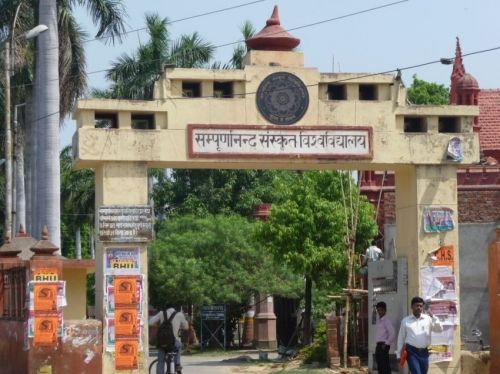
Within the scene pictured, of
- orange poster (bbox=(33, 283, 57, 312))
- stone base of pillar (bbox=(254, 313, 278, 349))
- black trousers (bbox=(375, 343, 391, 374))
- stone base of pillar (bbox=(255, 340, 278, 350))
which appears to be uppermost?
orange poster (bbox=(33, 283, 57, 312))

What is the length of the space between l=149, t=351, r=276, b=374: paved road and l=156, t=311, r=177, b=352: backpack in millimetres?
5996

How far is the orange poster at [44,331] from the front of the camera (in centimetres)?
2033

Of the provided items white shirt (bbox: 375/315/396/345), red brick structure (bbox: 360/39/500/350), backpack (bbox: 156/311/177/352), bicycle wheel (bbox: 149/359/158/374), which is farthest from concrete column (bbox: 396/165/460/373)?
bicycle wheel (bbox: 149/359/158/374)

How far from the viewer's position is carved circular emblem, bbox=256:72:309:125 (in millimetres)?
21188

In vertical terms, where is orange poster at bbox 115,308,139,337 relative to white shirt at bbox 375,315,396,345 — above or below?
above

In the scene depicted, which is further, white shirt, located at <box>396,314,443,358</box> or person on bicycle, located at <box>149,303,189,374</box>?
person on bicycle, located at <box>149,303,189,374</box>

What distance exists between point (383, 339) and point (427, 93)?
39256 millimetres

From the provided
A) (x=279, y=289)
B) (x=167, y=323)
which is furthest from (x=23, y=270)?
(x=279, y=289)

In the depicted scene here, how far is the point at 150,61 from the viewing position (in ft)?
164

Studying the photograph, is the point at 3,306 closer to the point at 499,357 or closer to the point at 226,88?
the point at 226,88

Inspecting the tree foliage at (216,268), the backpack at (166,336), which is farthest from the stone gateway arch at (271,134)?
the tree foliage at (216,268)

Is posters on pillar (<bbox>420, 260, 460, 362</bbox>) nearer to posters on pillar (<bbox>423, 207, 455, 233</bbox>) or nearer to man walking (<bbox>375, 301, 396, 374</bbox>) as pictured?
posters on pillar (<bbox>423, 207, 455, 233</bbox>)

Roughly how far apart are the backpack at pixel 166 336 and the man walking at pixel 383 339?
143 inches

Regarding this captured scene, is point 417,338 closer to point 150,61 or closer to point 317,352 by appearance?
point 317,352
